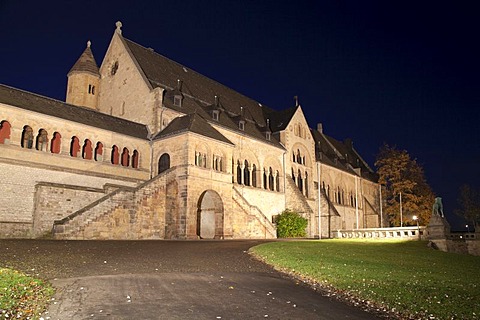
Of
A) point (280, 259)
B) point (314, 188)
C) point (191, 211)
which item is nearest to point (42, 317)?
point (280, 259)

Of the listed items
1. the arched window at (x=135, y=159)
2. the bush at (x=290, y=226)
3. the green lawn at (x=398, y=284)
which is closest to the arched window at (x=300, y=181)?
the bush at (x=290, y=226)

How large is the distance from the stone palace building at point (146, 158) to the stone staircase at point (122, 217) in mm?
68

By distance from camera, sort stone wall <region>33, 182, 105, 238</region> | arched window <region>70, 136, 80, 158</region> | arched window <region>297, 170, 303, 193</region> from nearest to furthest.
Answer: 1. stone wall <region>33, 182, 105, 238</region>
2. arched window <region>70, 136, 80, 158</region>
3. arched window <region>297, 170, 303, 193</region>

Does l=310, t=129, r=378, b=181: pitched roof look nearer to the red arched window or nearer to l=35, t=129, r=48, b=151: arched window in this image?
l=35, t=129, r=48, b=151: arched window

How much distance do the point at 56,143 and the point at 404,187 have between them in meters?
45.8

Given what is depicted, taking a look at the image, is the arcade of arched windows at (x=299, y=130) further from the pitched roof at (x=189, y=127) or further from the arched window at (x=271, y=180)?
the pitched roof at (x=189, y=127)

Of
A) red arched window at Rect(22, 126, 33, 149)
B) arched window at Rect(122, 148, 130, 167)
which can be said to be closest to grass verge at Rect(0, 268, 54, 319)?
red arched window at Rect(22, 126, 33, 149)

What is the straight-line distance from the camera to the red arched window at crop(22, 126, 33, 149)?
27938 millimetres

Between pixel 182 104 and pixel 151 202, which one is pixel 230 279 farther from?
pixel 182 104

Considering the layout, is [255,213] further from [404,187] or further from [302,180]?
[404,187]

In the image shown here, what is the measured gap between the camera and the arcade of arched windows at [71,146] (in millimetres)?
27428

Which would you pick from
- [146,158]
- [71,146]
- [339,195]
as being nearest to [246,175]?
[146,158]

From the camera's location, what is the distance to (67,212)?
26.5 metres

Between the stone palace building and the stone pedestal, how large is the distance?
13.1 meters
